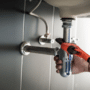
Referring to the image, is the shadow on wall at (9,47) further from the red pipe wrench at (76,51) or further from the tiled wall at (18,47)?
the red pipe wrench at (76,51)

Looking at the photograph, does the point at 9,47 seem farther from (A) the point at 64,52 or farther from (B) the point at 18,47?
(A) the point at 64,52

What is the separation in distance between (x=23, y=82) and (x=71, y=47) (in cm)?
41

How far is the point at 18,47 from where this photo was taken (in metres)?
0.76

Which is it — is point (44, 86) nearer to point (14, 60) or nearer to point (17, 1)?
point (14, 60)

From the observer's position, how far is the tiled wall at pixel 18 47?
684 mm

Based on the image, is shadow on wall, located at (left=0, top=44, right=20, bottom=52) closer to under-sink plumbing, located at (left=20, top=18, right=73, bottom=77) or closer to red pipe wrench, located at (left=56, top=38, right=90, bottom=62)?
under-sink plumbing, located at (left=20, top=18, right=73, bottom=77)

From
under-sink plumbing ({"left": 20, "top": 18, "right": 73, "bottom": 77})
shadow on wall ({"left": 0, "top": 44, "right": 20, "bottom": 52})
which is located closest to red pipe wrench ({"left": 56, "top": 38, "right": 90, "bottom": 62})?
under-sink plumbing ({"left": 20, "top": 18, "right": 73, "bottom": 77})

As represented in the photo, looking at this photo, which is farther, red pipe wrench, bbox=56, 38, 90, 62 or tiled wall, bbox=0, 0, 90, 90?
tiled wall, bbox=0, 0, 90, 90

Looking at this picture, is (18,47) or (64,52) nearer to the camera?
(64,52)

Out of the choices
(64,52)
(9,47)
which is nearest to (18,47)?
(9,47)

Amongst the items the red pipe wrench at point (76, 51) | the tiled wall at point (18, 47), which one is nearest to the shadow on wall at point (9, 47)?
the tiled wall at point (18, 47)

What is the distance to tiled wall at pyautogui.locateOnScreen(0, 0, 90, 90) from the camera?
0.68m

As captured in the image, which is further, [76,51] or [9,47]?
[9,47]

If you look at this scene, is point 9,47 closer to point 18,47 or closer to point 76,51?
point 18,47
